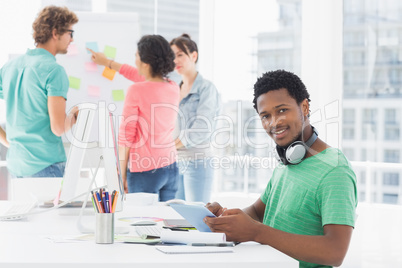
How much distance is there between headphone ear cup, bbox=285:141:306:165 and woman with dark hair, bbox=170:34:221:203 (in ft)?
5.65

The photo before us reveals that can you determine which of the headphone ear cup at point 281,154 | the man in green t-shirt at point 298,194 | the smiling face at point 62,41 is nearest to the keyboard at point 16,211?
the man in green t-shirt at point 298,194

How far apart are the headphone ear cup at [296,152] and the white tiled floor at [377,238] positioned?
1.96 m

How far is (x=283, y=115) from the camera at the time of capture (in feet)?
4.74

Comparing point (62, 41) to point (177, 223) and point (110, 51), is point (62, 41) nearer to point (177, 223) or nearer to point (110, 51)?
point (110, 51)

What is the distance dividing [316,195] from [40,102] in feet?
5.40

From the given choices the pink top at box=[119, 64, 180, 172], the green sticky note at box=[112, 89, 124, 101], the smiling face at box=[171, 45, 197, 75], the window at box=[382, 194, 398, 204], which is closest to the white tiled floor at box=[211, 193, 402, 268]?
the window at box=[382, 194, 398, 204]

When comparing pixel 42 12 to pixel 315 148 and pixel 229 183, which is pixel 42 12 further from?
pixel 229 183

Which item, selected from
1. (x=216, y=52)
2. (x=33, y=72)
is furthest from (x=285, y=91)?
(x=216, y=52)

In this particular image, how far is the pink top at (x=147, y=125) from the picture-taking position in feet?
8.53

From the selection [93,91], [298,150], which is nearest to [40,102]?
[93,91]

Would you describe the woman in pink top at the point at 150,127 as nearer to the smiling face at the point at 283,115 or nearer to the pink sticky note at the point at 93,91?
the pink sticky note at the point at 93,91

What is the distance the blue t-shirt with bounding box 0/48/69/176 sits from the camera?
2.43 metres

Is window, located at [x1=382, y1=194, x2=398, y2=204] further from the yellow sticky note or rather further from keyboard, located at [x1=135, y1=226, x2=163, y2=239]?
keyboard, located at [x1=135, y1=226, x2=163, y2=239]

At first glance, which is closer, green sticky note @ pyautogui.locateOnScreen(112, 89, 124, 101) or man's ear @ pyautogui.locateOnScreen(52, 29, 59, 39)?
man's ear @ pyautogui.locateOnScreen(52, 29, 59, 39)
